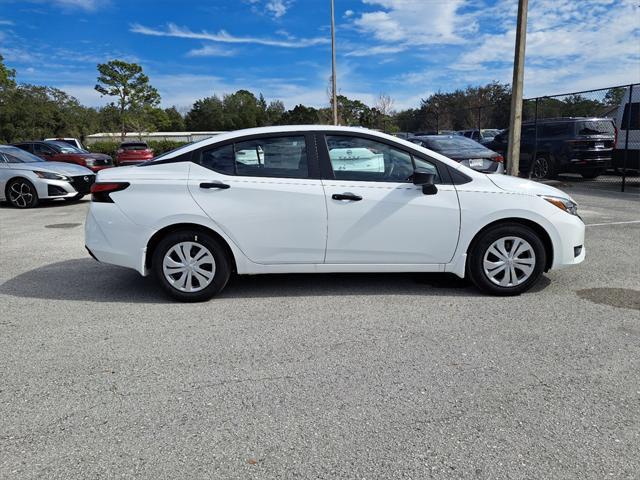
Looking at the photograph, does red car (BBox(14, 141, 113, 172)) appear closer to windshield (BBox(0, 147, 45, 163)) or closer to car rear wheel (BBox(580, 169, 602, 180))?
windshield (BBox(0, 147, 45, 163))

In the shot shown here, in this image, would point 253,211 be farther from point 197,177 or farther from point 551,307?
point 551,307

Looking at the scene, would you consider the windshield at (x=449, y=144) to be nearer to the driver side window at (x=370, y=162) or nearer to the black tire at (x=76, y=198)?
the driver side window at (x=370, y=162)

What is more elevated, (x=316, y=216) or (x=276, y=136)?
(x=276, y=136)

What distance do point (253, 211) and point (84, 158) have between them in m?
14.0

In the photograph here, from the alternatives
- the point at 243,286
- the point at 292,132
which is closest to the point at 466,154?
the point at 292,132

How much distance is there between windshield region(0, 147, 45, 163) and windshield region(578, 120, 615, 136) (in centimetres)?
1453

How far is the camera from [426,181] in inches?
178

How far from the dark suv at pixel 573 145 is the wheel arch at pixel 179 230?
1291 centimetres

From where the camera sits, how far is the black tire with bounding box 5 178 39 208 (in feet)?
38.1

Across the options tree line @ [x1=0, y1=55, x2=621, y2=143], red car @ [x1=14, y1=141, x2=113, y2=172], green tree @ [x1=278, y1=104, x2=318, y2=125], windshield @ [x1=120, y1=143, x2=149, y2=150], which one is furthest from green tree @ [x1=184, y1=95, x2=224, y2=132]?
red car @ [x1=14, y1=141, x2=113, y2=172]

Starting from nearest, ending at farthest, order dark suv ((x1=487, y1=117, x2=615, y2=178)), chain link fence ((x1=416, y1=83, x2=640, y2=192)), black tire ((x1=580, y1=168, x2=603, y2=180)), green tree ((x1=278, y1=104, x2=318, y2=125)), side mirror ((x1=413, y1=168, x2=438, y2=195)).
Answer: side mirror ((x1=413, y1=168, x2=438, y2=195)), chain link fence ((x1=416, y1=83, x2=640, y2=192)), dark suv ((x1=487, y1=117, x2=615, y2=178)), black tire ((x1=580, y1=168, x2=603, y2=180)), green tree ((x1=278, y1=104, x2=318, y2=125))

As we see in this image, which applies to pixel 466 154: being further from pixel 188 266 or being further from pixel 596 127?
pixel 188 266

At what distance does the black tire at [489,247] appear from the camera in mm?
4691

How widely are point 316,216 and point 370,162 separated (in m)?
0.72
